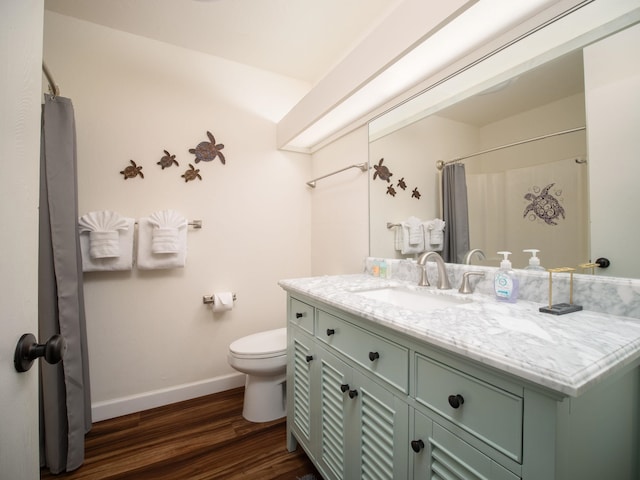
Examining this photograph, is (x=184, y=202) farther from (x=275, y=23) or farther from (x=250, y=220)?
(x=275, y=23)

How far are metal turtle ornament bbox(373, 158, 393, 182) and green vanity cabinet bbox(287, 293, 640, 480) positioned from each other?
3.18 ft

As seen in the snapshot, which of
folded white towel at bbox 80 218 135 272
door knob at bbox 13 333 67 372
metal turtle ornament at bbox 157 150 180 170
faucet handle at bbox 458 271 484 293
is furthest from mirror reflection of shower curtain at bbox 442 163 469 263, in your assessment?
folded white towel at bbox 80 218 135 272

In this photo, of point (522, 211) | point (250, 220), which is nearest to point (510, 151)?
point (522, 211)

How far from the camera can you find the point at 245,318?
2283 mm

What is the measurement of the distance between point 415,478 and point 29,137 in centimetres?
127

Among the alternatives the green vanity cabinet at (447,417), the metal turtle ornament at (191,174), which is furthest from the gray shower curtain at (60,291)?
the green vanity cabinet at (447,417)

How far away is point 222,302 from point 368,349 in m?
1.40

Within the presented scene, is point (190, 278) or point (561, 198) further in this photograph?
point (190, 278)

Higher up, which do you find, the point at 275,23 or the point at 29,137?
the point at 275,23

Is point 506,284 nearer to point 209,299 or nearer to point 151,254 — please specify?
point 209,299

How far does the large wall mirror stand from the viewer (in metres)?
0.88

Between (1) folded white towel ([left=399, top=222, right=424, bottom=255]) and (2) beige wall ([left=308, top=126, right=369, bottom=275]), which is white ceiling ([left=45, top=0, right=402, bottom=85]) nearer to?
(2) beige wall ([left=308, top=126, right=369, bottom=275])

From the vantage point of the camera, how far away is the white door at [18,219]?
0.53m

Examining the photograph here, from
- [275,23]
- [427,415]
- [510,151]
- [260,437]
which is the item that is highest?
[275,23]
